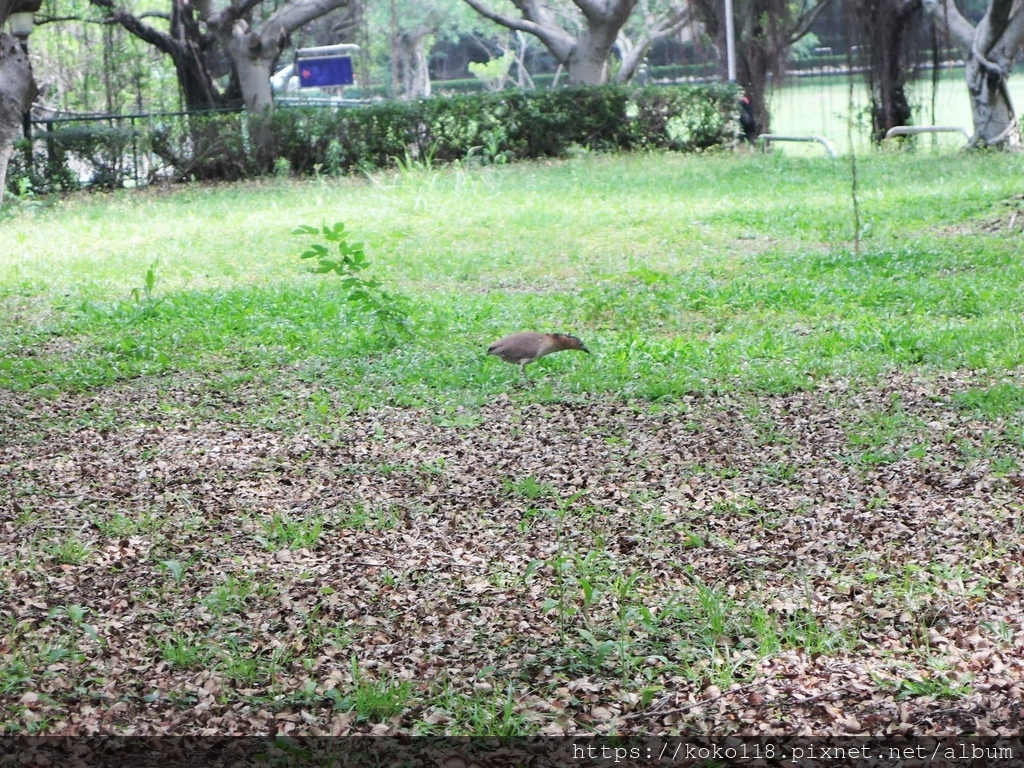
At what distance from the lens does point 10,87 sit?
9.73 metres

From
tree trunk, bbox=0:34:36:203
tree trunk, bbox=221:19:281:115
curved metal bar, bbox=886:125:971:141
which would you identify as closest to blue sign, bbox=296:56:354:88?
tree trunk, bbox=221:19:281:115

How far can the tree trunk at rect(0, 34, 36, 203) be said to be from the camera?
383 inches

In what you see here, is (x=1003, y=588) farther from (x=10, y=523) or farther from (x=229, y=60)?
(x=229, y=60)

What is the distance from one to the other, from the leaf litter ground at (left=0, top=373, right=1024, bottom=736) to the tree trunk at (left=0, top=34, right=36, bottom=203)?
4.94 m

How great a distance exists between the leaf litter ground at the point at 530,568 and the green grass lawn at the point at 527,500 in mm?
14

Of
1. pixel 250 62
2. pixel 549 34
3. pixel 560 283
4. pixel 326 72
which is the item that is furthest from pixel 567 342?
pixel 326 72

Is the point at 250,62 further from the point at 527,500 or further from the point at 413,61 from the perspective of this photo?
the point at 413,61

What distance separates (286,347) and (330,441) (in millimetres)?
1986

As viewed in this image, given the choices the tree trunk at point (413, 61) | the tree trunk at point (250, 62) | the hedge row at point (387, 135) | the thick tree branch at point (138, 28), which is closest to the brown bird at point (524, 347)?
the hedge row at point (387, 135)

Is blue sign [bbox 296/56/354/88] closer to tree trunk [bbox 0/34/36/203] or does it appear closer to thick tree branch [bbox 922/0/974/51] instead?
thick tree branch [bbox 922/0/974/51]

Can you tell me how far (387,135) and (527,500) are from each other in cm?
1623

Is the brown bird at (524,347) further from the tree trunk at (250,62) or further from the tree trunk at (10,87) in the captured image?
the tree trunk at (250,62)

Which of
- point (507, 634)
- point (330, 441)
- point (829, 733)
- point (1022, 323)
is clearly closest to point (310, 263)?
point (330, 441)

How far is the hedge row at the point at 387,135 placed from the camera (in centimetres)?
1831
